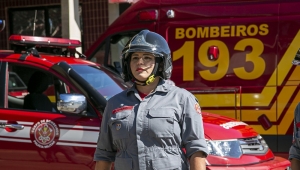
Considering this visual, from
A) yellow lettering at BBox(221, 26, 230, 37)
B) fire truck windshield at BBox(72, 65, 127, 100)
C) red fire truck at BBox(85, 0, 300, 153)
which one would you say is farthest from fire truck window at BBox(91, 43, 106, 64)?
A: fire truck windshield at BBox(72, 65, 127, 100)

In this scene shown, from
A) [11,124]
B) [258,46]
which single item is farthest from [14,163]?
[258,46]

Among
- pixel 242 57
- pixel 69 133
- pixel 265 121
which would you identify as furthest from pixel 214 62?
pixel 69 133

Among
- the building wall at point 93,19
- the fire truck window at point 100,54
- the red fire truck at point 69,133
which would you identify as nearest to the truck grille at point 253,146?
the red fire truck at point 69,133

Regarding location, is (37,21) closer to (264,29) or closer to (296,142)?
(264,29)

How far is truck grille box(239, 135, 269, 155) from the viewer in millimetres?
3912

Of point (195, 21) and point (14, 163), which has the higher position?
point (195, 21)

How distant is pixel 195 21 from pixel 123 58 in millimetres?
3771

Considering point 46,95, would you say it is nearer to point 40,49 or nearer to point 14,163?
point 40,49

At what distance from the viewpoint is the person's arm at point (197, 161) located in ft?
7.38

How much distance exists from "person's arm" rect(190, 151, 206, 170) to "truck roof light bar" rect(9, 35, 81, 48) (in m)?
2.73

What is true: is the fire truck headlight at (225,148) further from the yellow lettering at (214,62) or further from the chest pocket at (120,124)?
the yellow lettering at (214,62)

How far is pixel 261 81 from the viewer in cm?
584

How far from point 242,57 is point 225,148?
2.45m

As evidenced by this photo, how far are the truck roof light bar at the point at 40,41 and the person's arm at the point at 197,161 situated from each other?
2726 mm
